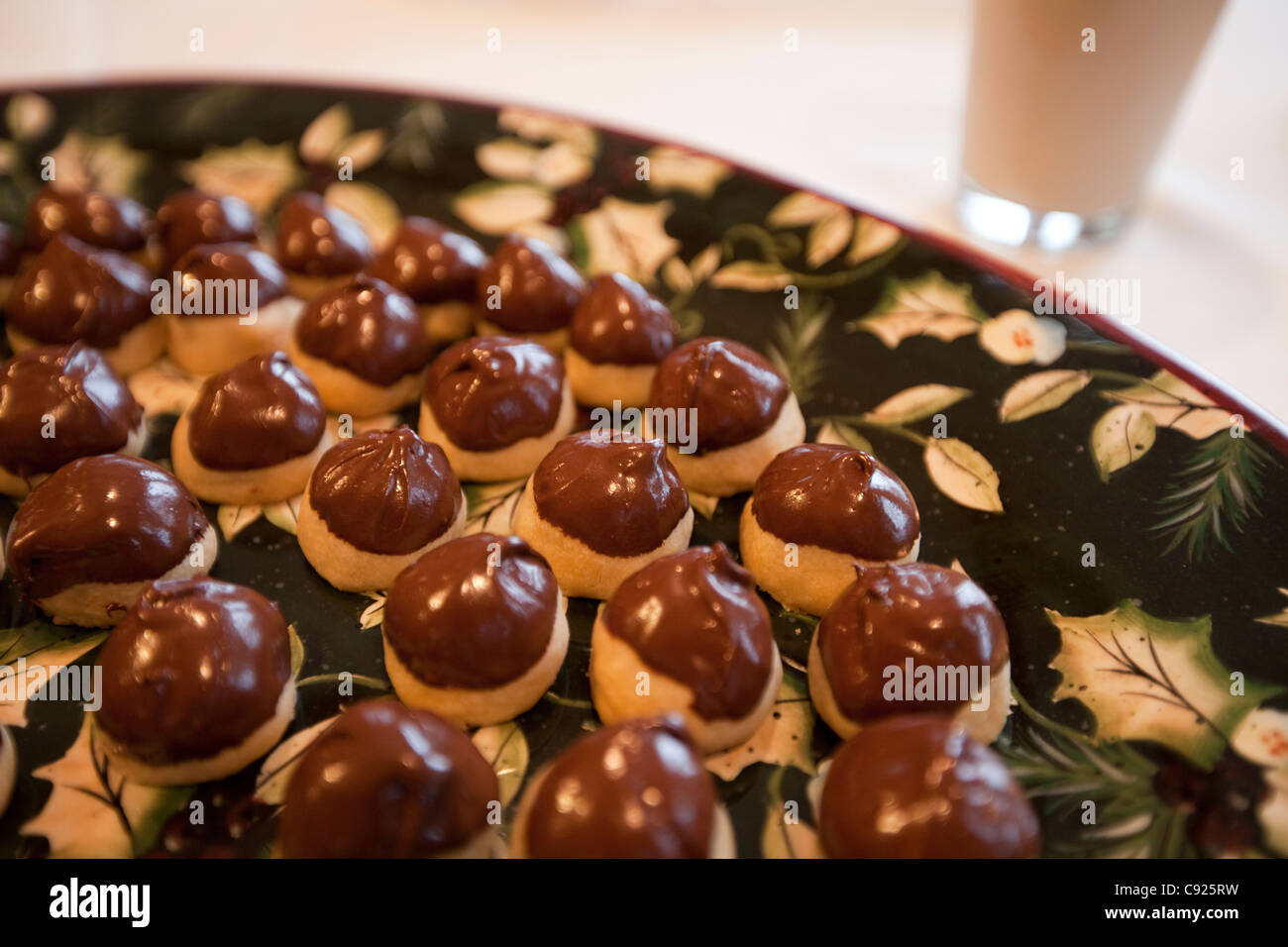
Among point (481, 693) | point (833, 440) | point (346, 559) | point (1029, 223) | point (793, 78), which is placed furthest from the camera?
point (793, 78)

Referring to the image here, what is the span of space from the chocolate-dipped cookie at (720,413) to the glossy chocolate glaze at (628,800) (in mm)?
717

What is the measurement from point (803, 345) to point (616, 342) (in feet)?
1.35

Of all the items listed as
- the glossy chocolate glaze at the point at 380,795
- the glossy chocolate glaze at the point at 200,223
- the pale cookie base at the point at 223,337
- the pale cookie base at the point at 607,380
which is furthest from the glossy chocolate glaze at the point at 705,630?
the glossy chocolate glaze at the point at 200,223

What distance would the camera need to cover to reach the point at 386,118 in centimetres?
273

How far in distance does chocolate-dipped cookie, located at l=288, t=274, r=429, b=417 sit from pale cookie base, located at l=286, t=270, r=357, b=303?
224 millimetres

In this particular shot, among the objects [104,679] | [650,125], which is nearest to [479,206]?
[650,125]

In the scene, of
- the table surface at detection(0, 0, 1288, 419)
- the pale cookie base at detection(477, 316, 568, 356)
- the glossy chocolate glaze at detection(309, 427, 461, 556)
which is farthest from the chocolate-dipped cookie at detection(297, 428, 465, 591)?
the table surface at detection(0, 0, 1288, 419)

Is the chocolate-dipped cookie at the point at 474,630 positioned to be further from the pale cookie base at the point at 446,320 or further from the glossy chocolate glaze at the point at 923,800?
the pale cookie base at the point at 446,320

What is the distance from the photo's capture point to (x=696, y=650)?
150 cm

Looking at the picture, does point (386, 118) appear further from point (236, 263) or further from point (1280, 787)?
point (1280, 787)

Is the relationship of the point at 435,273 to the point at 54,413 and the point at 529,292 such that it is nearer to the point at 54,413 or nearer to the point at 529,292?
the point at 529,292

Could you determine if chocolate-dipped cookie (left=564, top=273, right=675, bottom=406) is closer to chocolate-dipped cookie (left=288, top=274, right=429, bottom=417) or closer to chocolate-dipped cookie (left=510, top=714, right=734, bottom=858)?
chocolate-dipped cookie (left=288, top=274, right=429, bottom=417)

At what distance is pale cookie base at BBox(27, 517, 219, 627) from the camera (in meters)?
1.71

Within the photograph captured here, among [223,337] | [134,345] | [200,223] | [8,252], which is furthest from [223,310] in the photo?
[8,252]
